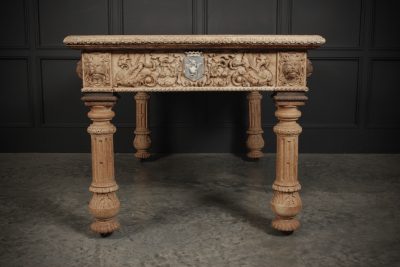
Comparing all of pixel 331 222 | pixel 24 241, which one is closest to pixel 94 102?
pixel 24 241

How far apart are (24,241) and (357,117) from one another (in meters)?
3.24

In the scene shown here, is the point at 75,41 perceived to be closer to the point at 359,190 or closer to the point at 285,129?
the point at 285,129

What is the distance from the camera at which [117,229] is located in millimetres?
2482

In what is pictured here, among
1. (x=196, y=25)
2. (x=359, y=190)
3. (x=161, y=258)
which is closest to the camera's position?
(x=161, y=258)

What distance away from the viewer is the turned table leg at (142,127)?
12.9ft

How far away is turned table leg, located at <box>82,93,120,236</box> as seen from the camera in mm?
2311

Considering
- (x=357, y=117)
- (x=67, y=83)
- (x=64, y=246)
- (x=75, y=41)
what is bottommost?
(x=64, y=246)

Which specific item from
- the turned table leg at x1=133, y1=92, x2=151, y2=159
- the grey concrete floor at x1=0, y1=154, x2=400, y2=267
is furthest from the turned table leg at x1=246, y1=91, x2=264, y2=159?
the turned table leg at x1=133, y1=92, x2=151, y2=159

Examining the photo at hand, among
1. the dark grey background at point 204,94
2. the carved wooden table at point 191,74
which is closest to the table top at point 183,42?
the carved wooden table at point 191,74

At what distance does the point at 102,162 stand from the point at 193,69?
0.64 m

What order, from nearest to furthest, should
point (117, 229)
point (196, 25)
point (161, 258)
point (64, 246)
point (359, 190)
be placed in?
point (161, 258) < point (64, 246) < point (117, 229) < point (359, 190) < point (196, 25)

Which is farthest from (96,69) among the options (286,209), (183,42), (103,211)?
(286,209)

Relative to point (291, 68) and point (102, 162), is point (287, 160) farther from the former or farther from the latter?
point (102, 162)

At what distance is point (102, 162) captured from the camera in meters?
2.35
